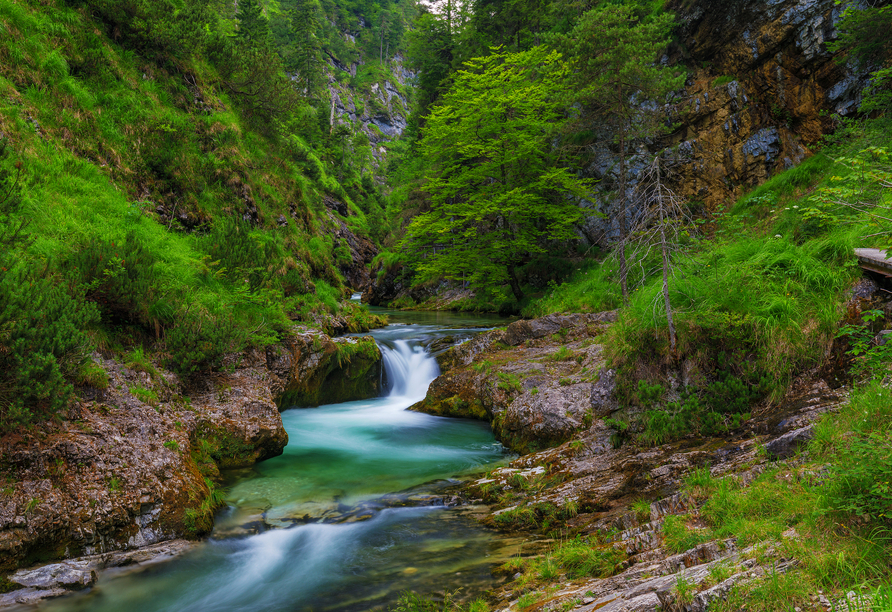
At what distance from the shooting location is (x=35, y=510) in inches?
178

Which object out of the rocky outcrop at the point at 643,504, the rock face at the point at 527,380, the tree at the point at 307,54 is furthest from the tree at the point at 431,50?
the rocky outcrop at the point at 643,504

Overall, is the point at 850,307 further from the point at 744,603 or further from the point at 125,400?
the point at 125,400

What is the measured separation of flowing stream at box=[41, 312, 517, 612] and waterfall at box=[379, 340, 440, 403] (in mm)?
3100

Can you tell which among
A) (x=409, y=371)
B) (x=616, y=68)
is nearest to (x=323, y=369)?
(x=409, y=371)

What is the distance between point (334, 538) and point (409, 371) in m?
7.59

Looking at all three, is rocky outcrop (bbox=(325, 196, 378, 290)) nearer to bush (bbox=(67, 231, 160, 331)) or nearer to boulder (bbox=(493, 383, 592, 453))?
bush (bbox=(67, 231, 160, 331))

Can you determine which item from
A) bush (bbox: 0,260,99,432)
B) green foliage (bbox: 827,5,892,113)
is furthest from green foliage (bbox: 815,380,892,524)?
green foliage (bbox: 827,5,892,113)

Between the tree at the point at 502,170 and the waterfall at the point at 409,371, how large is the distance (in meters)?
5.46

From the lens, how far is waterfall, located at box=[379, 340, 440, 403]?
41.5 feet

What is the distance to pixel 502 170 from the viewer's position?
17859 millimetres

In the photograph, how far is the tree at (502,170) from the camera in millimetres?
16422

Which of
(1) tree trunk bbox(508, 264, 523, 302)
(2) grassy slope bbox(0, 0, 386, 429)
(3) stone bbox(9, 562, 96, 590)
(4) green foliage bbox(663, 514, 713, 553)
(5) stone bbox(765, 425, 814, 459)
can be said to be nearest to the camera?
(4) green foliage bbox(663, 514, 713, 553)

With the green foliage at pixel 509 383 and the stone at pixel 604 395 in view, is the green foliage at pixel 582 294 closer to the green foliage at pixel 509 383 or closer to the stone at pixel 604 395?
the green foliage at pixel 509 383

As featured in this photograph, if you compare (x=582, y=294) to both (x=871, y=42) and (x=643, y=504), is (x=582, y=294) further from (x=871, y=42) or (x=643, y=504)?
(x=643, y=504)
